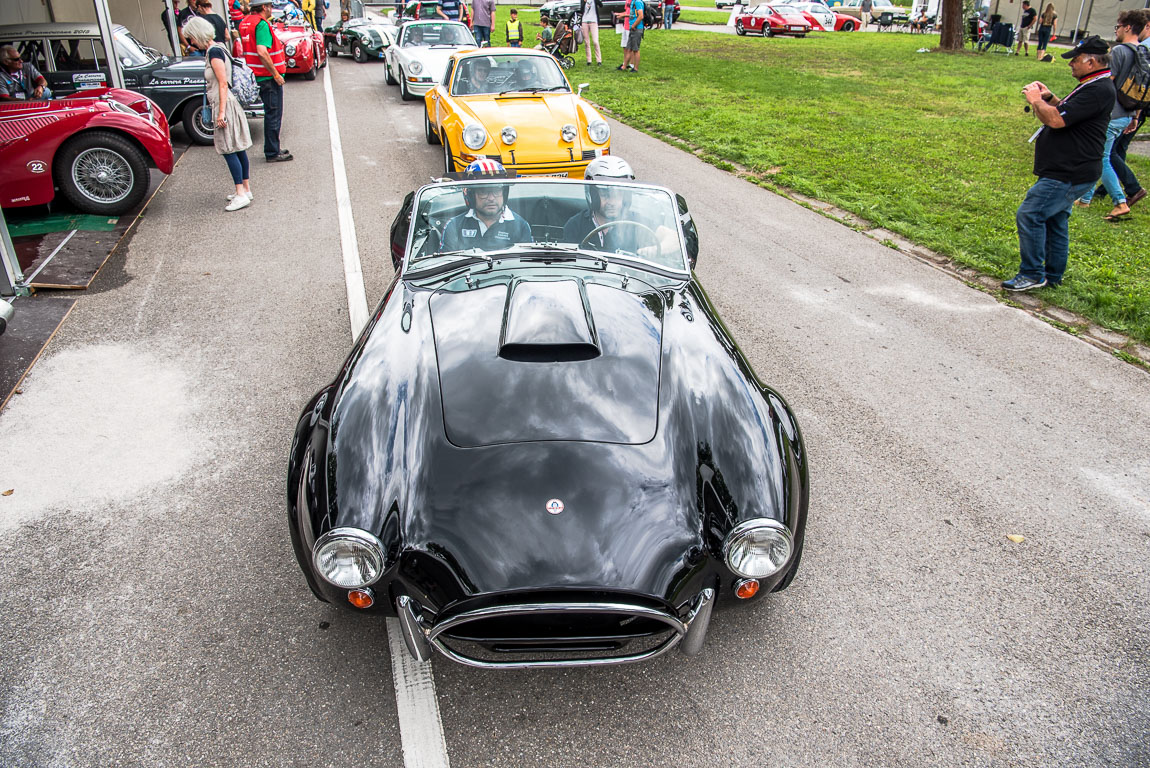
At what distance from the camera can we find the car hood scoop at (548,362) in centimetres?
285

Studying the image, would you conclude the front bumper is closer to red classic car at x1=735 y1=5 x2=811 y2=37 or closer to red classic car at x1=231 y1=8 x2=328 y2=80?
red classic car at x1=231 y1=8 x2=328 y2=80

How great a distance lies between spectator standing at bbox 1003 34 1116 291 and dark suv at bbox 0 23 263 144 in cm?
917

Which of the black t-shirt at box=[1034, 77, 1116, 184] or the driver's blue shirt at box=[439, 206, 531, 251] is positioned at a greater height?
the black t-shirt at box=[1034, 77, 1116, 184]

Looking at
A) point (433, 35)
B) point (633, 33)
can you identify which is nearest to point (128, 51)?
point (433, 35)

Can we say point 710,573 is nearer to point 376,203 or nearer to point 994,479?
point 994,479

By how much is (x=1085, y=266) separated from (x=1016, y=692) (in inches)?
220

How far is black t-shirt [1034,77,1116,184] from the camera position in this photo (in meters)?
5.82

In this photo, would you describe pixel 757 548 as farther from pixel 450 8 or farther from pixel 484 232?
pixel 450 8

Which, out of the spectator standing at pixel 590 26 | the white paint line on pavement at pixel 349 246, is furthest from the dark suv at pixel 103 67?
the spectator standing at pixel 590 26

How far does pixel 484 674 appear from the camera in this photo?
2.87 m

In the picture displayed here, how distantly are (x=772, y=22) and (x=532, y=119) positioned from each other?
26.7m

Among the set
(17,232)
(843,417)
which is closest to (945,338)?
(843,417)

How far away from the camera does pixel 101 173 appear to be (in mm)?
7902

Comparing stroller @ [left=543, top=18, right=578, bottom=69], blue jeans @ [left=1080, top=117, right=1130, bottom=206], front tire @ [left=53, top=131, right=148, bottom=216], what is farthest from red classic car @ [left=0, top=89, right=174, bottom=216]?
stroller @ [left=543, top=18, right=578, bottom=69]
